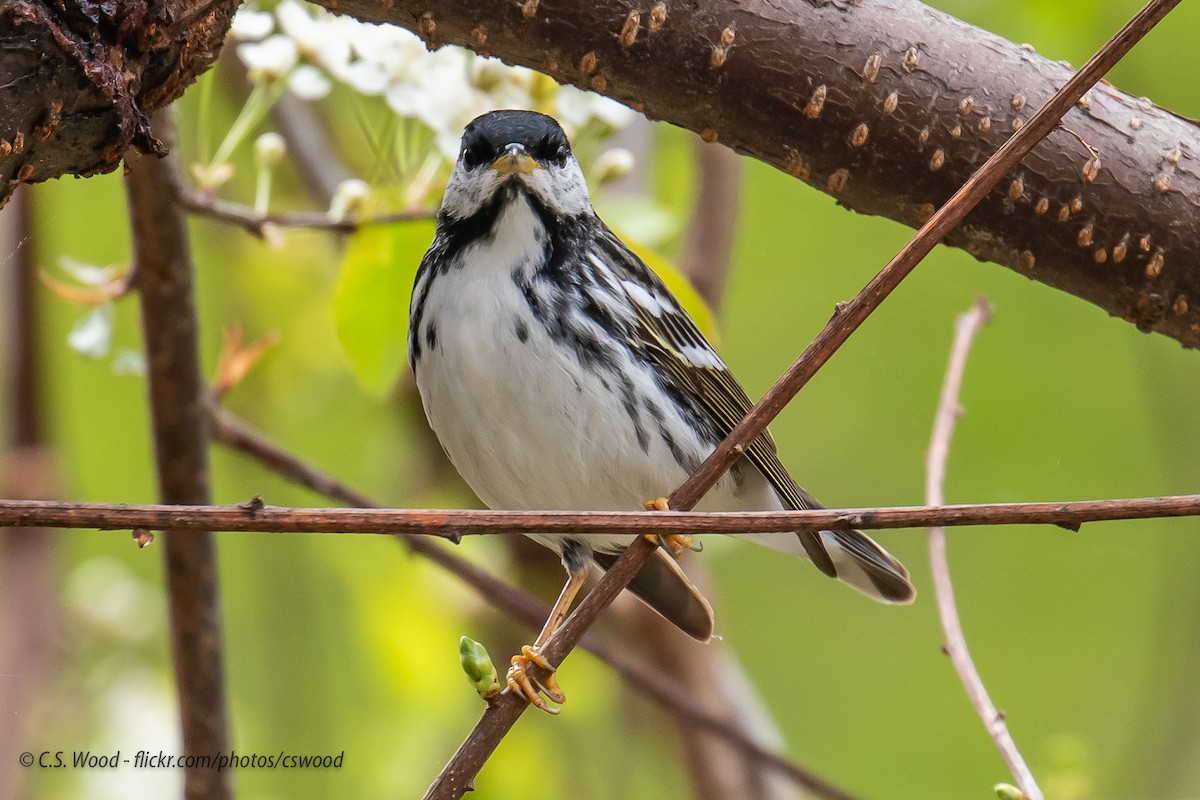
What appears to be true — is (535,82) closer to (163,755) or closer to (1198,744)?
(163,755)

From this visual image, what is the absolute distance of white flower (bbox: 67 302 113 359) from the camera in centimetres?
244

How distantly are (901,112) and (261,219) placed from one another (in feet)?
3.56

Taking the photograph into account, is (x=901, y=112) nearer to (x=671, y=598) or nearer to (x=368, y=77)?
(x=368, y=77)

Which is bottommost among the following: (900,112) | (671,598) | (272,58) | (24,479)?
(24,479)

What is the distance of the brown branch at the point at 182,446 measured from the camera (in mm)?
2385

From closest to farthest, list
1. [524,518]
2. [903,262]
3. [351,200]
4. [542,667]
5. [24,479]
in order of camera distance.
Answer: [524,518] → [903,262] → [542,667] → [351,200] → [24,479]

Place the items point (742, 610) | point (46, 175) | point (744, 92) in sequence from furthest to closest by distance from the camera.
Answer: point (742, 610) → point (744, 92) → point (46, 175)

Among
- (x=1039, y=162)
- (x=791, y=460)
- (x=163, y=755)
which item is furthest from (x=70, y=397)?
(x=1039, y=162)

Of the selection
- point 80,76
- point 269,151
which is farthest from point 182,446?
point 80,76

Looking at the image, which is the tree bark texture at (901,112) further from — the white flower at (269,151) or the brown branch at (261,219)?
the white flower at (269,151)

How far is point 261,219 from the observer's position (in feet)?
7.33

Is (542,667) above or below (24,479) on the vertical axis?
above

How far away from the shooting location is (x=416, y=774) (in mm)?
3445

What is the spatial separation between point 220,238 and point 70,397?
1220mm
